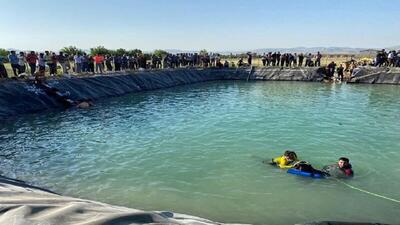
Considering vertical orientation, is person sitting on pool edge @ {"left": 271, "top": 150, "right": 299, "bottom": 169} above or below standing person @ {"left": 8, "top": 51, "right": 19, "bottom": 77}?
below

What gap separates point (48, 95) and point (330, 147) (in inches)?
619

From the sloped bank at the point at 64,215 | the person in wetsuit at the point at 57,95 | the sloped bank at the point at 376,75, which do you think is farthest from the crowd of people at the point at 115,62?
the sloped bank at the point at 64,215

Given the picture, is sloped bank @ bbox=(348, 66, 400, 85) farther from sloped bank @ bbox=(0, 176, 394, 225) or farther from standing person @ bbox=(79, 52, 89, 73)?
sloped bank @ bbox=(0, 176, 394, 225)

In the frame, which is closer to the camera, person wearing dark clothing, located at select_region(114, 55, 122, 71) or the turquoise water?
the turquoise water

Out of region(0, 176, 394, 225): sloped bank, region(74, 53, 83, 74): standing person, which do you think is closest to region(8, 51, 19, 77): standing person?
region(74, 53, 83, 74): standing person

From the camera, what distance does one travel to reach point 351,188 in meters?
9.89

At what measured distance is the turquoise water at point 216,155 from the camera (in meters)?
9.05

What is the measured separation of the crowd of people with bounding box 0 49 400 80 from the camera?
23812mm

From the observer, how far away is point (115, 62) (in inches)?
1236

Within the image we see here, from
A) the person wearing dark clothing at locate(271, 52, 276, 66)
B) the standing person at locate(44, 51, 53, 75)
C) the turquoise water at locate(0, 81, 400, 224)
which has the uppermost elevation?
the person wearing dark clothing at locate(271, 52, 276, 66)

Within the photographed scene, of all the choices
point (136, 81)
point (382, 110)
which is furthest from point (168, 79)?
point (382, 110)

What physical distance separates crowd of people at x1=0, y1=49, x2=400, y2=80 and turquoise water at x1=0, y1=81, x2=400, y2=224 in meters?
5.46

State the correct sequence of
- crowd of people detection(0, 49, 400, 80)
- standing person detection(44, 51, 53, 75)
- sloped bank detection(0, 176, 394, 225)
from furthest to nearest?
standing person detection(44, 51, 53, 75) < crowd of people detection(0, 49, 400, 80) < sloped bank detection(0, 176, 394, 225)

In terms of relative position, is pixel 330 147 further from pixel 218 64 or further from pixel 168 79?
pixel 218 64
